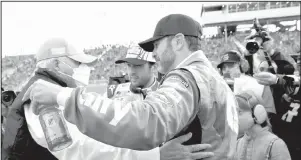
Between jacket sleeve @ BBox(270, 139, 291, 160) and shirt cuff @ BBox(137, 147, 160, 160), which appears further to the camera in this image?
jacket sleeve @ BBox(270, 139, 291, 160)

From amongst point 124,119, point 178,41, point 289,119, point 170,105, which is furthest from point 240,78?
point 124,119

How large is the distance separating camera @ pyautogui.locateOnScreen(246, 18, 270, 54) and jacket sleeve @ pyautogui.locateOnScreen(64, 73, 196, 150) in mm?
3294

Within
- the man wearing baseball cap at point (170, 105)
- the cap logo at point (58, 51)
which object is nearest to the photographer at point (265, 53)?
the cap logo at point (58, 51)

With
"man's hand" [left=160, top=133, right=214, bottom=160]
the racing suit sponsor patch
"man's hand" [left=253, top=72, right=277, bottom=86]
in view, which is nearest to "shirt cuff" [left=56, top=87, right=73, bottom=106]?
the racing suit sponsor patch

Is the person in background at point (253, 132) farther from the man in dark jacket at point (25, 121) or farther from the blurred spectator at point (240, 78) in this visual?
Answer: the man in dark jacket at point (25, 121)

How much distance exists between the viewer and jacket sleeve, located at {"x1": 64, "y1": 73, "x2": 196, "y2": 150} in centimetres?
142

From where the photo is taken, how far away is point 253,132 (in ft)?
12.2

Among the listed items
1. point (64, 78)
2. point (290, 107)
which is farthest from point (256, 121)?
point (64, 78)

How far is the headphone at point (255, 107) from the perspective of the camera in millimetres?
3693

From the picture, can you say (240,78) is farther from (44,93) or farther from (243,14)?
(243,14)

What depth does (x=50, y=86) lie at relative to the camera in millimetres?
1472

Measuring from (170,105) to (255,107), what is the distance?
240cm

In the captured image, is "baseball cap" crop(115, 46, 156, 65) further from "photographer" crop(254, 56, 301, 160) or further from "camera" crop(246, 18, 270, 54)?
"photographer" crop(254, 56, 301, 160)

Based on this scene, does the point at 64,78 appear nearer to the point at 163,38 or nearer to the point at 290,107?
the point at 163,38
